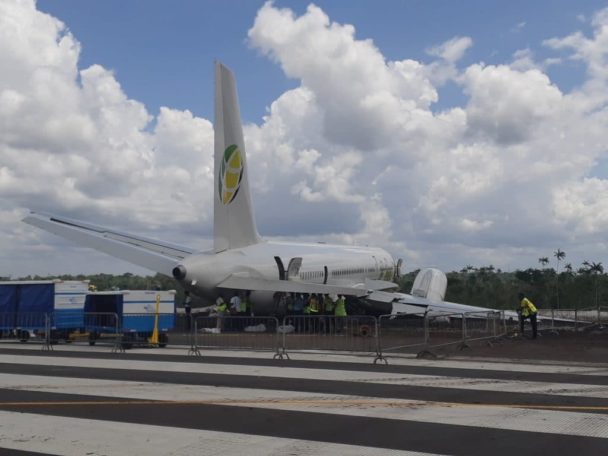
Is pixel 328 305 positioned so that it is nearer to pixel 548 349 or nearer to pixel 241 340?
pixel 241 340

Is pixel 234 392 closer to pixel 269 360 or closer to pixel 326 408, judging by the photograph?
pixel 326 408

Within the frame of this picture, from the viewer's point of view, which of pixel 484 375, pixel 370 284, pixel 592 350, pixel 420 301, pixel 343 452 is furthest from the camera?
pixel 370 284

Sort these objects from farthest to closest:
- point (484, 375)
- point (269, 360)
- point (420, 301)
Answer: point (420, 301)
point (269, 360)
point (484, 375)

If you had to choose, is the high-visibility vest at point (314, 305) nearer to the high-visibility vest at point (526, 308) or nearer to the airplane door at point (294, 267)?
the airplane door at point (294, 267)

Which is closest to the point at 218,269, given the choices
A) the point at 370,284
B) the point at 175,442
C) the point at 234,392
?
the point at 370,284

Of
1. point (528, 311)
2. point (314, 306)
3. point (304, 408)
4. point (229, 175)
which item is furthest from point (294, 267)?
point (304, 408)

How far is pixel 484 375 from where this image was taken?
12680 mm

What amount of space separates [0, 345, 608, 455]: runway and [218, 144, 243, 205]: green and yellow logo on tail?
467 inches

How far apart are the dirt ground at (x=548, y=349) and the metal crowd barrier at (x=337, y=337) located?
7.21 ft

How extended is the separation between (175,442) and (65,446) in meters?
1.07

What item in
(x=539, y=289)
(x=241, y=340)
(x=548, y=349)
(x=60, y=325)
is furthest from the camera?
(x=539, y=289)

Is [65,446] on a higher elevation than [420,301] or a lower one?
lower

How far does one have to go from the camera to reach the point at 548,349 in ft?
58.9

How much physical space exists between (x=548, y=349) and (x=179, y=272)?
480 inches
